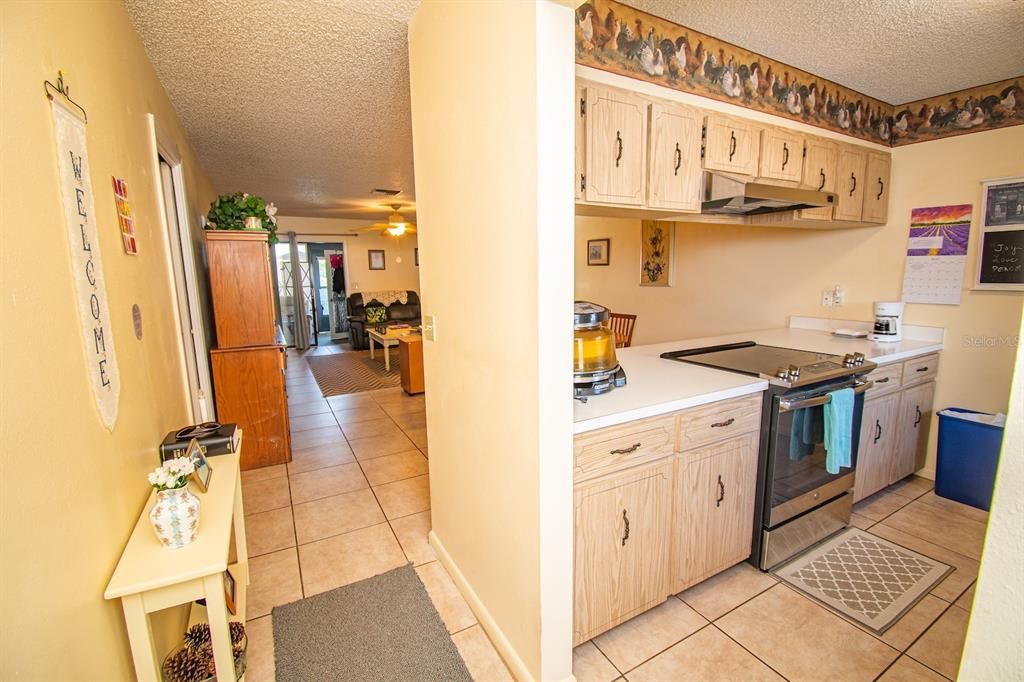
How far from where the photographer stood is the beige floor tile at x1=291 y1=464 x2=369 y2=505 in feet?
9.41

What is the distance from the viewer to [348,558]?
222 centimetres

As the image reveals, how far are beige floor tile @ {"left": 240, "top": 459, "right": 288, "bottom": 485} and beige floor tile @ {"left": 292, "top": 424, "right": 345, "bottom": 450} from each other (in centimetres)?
36

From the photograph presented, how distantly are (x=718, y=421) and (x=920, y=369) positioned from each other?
191 centimetres

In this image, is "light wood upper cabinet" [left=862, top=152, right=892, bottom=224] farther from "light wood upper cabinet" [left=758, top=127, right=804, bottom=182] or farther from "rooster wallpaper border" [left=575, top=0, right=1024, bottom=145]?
"light wood upper cabinet" [left=758, top=127, right=804, bottom=182]

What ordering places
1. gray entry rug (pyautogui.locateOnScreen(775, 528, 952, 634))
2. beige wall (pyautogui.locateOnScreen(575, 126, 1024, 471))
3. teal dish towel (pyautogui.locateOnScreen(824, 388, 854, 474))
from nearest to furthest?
gray entry rug (pyautogui.locateOnScreen(775, 528, 952, 634)), teal dish towel (pyautogui.locateOnScreen(824, 388, 854, 474)), beige wall (pyautogui.locateOnScreen(575, 126, 1024, 471))

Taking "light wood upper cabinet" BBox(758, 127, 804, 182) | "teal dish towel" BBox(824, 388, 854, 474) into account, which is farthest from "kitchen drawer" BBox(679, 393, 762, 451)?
"light wood upper cabinet" BBox(758, 127, 804, 182)

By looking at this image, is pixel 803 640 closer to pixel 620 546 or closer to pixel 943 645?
pixel 943 645

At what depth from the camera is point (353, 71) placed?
2285mm

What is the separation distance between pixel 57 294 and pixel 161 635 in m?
1.08

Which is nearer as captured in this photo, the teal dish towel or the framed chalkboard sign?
the teal dish towel

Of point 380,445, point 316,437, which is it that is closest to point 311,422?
point 316,437

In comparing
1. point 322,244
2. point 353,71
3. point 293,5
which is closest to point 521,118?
point 293,5

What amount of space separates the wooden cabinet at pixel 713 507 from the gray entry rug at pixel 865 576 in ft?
1.07

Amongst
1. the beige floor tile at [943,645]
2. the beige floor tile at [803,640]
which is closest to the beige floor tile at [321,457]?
the beige floor tile at [803,640]
